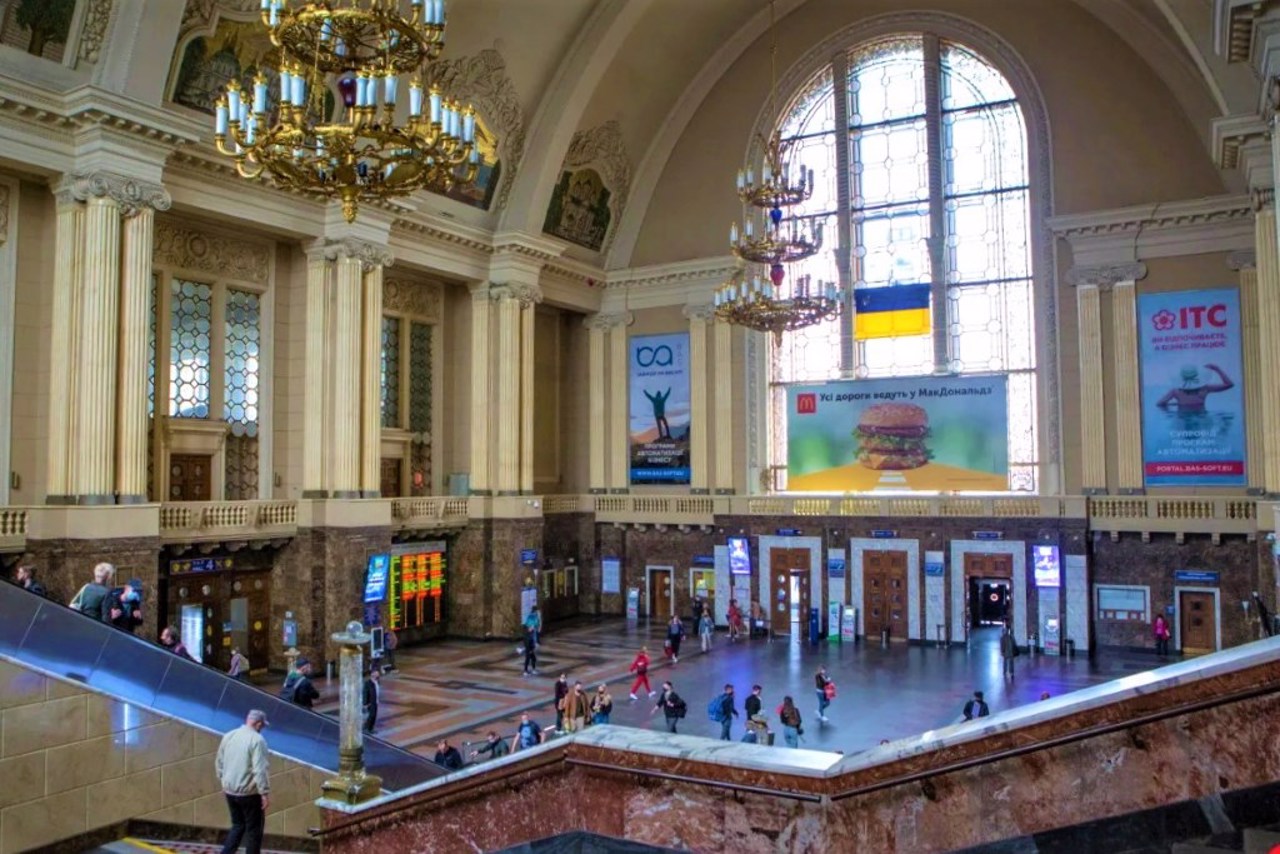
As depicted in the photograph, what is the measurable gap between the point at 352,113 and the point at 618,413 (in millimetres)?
15300

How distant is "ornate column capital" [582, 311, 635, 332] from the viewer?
23.0 meters

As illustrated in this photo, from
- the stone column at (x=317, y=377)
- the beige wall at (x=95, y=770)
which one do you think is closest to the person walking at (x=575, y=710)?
the beige wall at (x=95, y=770)

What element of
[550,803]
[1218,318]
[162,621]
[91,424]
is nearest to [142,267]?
[91,424]

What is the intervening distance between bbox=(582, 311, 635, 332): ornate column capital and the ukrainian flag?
5375 mm

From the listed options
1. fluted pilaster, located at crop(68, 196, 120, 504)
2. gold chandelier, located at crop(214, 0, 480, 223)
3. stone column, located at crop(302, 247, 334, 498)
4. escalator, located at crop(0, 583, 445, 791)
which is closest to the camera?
escalator, located at crop(0, 583, 445, 791)

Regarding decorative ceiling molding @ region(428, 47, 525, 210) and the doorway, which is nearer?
decorative ceiling molding @ region(428, 47, 525, 210)

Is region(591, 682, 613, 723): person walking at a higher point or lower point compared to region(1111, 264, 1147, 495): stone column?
lower

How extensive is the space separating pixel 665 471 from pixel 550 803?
60.8ft

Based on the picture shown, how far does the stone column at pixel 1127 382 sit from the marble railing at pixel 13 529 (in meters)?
17.1

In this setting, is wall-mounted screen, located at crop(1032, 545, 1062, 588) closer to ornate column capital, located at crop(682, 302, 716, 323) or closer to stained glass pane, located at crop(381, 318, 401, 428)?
ornate column capital, located at crop(682, 302, 716, 323)

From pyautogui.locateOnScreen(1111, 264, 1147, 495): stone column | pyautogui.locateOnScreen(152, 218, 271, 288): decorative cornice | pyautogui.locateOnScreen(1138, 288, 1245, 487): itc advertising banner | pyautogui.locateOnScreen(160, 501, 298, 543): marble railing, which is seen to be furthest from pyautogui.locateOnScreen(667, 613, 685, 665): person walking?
pyautogui.locateOnScreen(152, 218, 271, 288): decorative cornice

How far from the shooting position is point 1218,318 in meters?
17.0

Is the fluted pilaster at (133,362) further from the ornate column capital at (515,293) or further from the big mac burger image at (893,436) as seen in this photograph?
the big mac burger image at (893,436)

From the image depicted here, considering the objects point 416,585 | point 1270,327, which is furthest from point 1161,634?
point 416,585
